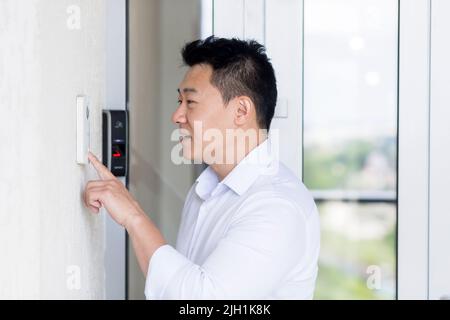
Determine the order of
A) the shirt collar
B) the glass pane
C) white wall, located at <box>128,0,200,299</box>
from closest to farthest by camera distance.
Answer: the shirt collar → the glass pane → white wall, located at <box>128,0,200,299</box>

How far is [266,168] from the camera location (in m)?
1.50

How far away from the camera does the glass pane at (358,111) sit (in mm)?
1910

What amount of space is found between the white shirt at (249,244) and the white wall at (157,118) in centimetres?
76

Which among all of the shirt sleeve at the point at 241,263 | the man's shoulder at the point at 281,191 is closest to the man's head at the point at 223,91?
the man's shoulder at the point at 281,191

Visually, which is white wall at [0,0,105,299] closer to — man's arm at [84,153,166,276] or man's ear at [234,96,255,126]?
man's arm at [84,153,166,276]

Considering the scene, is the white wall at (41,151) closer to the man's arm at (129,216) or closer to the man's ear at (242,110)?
the man's arm at (129,216)

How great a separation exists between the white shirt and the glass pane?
1.35 feet

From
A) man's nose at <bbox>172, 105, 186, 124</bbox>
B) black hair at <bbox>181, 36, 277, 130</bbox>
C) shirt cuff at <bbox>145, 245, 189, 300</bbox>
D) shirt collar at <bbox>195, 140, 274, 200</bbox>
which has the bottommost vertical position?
shirt cuff at <bbox>145, 245, 189, 300</bbox>

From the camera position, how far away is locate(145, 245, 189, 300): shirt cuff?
1.27 m

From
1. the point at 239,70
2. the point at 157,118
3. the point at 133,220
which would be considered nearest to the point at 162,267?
the point at 133,220

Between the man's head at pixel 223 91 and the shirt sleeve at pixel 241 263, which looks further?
the man's head at pixel 223 91

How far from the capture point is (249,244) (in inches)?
50.0

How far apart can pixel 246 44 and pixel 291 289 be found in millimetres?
576

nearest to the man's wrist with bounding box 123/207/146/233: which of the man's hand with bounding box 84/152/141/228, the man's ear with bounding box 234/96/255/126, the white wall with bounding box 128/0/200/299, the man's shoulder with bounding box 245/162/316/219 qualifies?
the man's hand with bounding box 84/152/141/228
